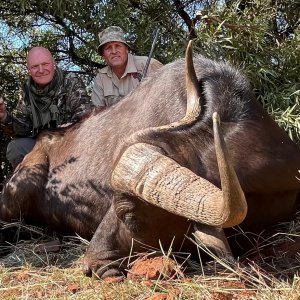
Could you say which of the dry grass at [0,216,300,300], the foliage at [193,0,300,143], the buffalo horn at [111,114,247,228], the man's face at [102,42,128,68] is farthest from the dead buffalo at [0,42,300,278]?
the foliage at [193,0,300,143]

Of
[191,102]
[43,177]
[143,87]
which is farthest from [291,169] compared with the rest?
[43,177]

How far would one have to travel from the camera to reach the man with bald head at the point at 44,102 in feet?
24.9

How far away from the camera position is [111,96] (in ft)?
25.4

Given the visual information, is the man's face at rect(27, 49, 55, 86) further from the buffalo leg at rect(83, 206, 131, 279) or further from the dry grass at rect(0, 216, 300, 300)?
the buffalo leg at rect(83, 206, 131, 279)

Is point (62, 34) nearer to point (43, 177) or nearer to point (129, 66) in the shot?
point (129, 66)

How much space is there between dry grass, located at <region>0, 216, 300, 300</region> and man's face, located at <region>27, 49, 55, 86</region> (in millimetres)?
2777

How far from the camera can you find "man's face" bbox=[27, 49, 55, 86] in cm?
762

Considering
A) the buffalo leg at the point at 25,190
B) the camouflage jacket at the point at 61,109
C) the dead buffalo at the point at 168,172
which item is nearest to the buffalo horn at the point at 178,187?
the dead buffalo at the point at 168,172

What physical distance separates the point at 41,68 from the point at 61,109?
0.54 meters

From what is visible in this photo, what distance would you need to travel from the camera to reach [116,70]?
7.87 m

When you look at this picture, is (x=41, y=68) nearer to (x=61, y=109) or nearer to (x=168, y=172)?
(x=61, y=109)

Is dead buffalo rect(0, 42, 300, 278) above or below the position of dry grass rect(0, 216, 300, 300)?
above

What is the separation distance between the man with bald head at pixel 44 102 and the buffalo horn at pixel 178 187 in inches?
135

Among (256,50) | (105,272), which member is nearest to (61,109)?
(256,50)
